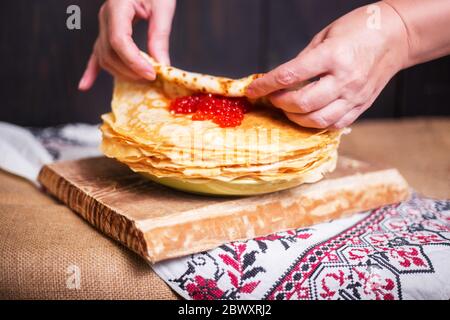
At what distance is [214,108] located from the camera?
1323 mm

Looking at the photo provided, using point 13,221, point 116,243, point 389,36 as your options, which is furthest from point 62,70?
point 389,36

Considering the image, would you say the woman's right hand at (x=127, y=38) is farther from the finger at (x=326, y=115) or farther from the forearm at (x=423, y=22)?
the forearm at (x=423, y=22)

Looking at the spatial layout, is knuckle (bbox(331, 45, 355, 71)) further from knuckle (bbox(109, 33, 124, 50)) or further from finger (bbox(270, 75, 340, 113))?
knuckle (bbox(109, 33, 124, 50))

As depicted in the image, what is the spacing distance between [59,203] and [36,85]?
1.28 meters

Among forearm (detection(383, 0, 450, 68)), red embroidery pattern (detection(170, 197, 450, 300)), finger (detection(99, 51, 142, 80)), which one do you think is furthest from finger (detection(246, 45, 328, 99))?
finger (detection(99, 51, 142, 80))

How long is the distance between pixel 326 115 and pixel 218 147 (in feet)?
0.92

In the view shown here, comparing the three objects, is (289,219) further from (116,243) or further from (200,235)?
(116,243)

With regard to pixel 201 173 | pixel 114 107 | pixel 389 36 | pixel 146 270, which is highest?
pixel 389 36

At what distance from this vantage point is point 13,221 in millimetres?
1340

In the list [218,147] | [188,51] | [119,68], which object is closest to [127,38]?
[119,68]

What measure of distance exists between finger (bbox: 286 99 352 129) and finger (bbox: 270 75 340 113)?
0.02m

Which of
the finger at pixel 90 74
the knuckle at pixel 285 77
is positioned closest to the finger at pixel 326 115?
the knuckle at pixel 285 77

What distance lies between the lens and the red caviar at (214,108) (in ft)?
4.28

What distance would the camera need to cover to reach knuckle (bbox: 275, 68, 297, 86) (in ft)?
3.81
